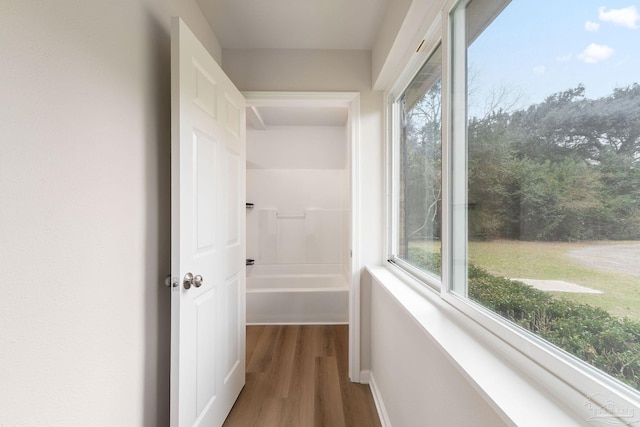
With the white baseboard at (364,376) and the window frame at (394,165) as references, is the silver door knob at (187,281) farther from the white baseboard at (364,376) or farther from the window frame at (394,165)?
the white baseboard at (364,376)

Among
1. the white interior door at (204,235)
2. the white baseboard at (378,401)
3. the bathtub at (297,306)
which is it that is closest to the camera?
the white interior door at (204,235)

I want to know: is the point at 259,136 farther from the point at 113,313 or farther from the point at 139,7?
the point at 113,313

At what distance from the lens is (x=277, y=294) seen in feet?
9.82

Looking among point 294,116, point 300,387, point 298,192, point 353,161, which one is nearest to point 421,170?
point 353,161

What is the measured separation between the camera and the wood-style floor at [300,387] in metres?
1.66

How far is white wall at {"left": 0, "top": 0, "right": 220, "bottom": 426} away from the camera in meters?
0.67

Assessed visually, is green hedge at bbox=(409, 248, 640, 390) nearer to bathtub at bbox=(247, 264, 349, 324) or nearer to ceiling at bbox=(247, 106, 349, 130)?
bathtub at bbox=(247, 264, 349, 324)

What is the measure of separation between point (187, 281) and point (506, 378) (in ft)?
3.83

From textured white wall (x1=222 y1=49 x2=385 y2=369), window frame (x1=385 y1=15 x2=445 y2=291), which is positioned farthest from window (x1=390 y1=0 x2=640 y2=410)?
textured white wall (x1=222 y1=49 x2=385 y2=369)

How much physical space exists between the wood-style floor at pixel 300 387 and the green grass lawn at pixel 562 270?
136cm

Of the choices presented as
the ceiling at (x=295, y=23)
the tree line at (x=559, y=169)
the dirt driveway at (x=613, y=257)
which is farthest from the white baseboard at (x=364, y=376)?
the ceiling at (x=295, y=23)

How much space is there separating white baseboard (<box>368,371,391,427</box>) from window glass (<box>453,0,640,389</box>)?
107cm

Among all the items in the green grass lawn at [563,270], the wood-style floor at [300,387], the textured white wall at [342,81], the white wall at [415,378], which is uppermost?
the textured white wall at [342,81]

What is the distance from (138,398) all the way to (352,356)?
53.4 inches
